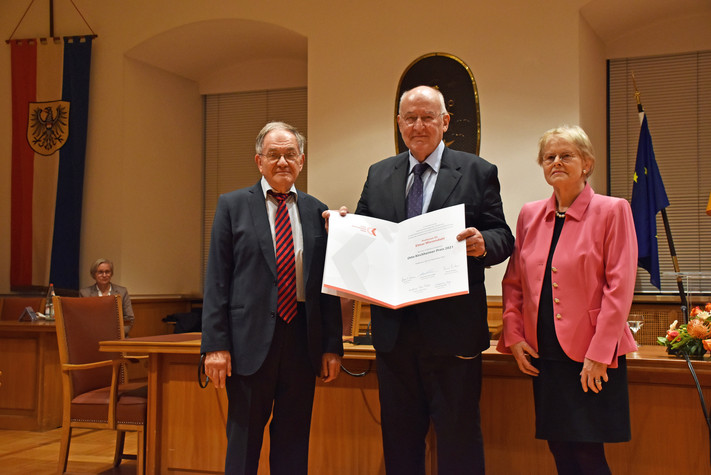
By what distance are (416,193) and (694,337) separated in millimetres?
1275

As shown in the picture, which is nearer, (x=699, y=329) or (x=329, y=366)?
(x=329, y=366)

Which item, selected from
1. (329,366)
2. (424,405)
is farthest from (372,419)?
(424,405)

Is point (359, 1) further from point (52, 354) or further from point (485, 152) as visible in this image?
point (52, 354)

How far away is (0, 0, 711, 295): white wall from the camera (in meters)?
5.62

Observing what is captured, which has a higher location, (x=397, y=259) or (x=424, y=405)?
(x=397, y=259)

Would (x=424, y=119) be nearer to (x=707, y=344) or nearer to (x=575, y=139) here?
(x=575, y=139)

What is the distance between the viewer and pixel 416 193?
2293 mm

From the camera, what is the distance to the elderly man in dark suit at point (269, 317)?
7.63 feet

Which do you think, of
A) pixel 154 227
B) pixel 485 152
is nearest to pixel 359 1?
pixel 485 152

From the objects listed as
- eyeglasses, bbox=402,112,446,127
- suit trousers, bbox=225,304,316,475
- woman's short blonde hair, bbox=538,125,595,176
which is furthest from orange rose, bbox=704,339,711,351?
suit trousers, bbox=225,304,316,475

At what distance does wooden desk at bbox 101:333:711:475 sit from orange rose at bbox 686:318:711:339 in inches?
4.1

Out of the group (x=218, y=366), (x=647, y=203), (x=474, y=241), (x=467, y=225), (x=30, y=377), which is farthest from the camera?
(x=30, y=377)

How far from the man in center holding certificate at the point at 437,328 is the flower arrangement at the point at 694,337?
0.92m

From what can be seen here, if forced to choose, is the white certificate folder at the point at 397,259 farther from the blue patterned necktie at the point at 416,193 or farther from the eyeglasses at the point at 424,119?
the eyeglasses at the point at 424,119
